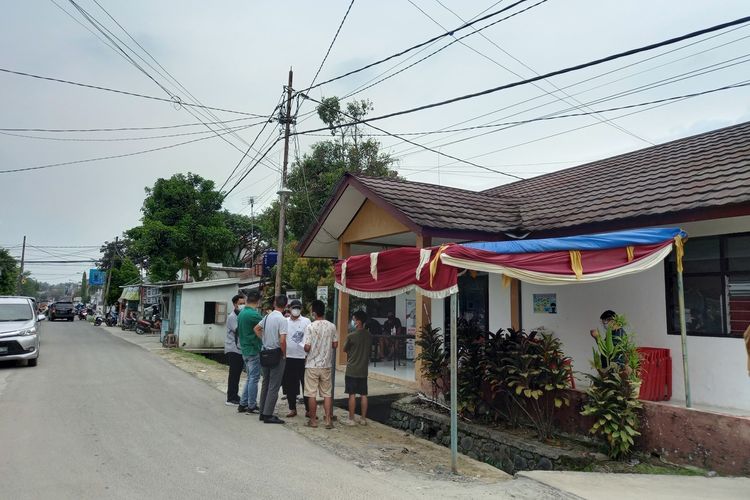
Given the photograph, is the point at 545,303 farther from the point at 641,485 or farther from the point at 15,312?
the point at 15,312

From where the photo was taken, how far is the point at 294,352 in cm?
796

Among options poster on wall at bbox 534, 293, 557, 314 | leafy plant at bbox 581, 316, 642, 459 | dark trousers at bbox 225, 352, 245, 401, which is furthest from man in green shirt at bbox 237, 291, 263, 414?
poster on wall at bbox 534, 293, 557, 314

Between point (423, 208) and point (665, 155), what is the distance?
16.4 ft

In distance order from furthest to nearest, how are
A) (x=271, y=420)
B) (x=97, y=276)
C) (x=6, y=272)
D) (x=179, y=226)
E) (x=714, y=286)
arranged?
(x=97, y=276) < (x=6, y=272) < (x=179, y=226) < (x=271, y=420) < (x=714, y=286)

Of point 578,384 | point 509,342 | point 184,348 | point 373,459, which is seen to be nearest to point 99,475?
point 373,459

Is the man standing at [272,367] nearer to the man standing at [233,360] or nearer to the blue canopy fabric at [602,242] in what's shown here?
the man standing at [233,360]

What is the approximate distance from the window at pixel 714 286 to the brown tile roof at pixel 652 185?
802mm

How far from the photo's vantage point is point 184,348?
2020 cm

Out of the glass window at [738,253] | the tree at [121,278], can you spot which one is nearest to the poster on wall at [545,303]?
the glass window at [738,253]

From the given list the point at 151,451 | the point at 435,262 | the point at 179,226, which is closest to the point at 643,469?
the point at 435,262

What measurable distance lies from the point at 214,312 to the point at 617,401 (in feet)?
57.8

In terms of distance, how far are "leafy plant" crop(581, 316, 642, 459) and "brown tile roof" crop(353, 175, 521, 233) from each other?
361 centimetres

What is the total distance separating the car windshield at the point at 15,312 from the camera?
42.6 ft

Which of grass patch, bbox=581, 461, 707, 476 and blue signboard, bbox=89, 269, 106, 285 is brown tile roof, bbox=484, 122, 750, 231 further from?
blue signboard, bbox=89, 269, 106, 285
